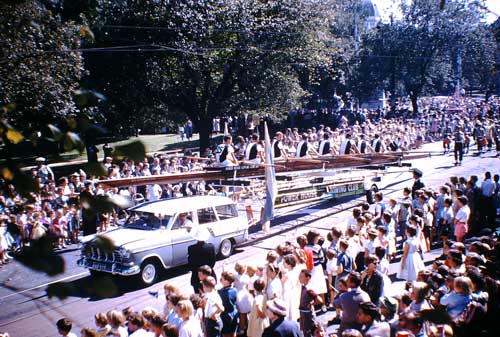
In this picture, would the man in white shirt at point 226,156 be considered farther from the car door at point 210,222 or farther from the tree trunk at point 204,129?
the tree trunk at point 204,129

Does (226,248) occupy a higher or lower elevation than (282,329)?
lower

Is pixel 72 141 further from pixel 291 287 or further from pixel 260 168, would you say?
pixel 260 168

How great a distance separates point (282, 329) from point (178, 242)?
5.91 m

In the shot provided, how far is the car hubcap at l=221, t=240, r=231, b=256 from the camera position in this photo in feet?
39.8

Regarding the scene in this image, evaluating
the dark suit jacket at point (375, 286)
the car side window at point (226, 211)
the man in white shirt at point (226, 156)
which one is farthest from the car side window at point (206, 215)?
the dark suit jacket at point (375, 286)

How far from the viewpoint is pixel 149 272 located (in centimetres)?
1052

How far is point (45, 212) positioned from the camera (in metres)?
13.0

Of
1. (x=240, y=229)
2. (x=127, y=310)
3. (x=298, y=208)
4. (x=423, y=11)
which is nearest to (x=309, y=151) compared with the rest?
(x=298, y=208)

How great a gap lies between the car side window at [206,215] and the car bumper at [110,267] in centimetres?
215

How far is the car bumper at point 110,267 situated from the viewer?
10.0 m

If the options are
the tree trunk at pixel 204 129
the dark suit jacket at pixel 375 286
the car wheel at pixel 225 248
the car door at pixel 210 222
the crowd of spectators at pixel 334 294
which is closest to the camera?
the crowd of spectators at pixel 334 294

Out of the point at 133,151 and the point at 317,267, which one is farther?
the point at 317,267

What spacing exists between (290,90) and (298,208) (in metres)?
11.8

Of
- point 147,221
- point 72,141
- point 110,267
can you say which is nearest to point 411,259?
point 147,221
